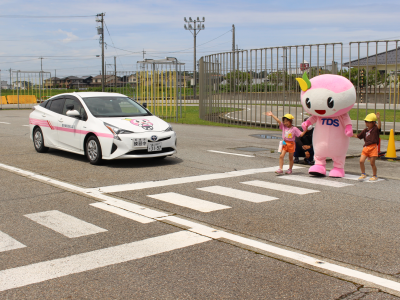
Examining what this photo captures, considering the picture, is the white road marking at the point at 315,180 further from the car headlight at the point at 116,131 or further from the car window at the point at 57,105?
the car window at the point at 57,105

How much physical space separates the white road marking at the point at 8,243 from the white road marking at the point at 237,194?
127 inches

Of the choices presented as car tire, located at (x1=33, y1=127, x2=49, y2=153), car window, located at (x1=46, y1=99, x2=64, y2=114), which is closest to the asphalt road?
car window, located at (x1=46, y1=99, x2=64, y2=114)

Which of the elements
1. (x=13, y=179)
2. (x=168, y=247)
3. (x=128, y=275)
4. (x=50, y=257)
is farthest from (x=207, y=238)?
(x=13, y=179)

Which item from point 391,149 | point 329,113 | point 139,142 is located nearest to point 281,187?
point 329,113

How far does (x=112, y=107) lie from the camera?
10.6 meters

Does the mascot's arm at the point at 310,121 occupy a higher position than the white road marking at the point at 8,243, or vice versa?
the mascot's arm at the point at 310,121

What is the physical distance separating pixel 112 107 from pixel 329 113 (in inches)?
190

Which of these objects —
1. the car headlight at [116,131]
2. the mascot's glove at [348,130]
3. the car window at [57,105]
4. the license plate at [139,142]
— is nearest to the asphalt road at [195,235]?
the license plate at [139,142]

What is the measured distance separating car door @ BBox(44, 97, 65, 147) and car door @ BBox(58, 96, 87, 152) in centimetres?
15

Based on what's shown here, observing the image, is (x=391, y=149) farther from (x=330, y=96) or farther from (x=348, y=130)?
(x=330, y=96)

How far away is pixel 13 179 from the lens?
8.48 metres

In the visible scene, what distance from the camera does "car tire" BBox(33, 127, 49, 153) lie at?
38.8 ft

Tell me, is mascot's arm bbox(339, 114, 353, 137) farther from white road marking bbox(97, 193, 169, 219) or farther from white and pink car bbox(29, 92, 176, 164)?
white road marking bbox(97, 193, 169, 219)

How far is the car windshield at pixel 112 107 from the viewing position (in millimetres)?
10344
